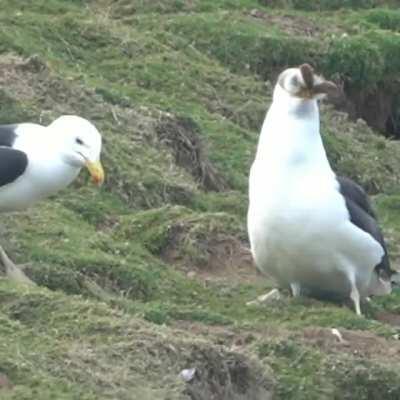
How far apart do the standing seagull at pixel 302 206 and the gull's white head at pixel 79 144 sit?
1.04 metres

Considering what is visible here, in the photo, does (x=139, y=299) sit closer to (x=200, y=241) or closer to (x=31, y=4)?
(x=200, y=241)

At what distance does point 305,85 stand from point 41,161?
5.40 ft

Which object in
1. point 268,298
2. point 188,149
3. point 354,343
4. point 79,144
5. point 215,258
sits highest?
point 79,144

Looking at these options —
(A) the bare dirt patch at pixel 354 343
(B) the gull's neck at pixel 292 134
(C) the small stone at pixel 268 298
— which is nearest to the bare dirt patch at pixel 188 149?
(C) the small stone at pixel 268 298

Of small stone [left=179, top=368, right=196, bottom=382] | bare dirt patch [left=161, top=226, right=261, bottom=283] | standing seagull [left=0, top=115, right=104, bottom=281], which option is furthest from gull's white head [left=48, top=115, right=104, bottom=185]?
small stone [left=179, top=368, right=196, bottom=382]

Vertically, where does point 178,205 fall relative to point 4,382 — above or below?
below

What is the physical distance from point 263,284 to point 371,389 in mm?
2572

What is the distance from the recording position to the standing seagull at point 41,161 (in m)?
9.96

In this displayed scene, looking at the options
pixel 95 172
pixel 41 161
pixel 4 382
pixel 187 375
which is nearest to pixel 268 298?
pixel 95 172

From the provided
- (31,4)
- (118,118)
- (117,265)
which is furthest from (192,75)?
(117,265)

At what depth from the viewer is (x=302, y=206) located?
412 inches

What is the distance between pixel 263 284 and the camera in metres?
11.7

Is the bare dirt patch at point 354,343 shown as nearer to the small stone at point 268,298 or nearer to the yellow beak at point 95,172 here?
the small stone at point 268,298

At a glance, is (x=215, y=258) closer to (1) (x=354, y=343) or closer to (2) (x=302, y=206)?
(2) (x=302, y=206)
